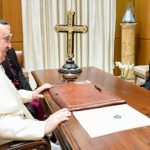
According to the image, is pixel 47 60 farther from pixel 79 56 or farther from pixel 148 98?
pixel 148 98

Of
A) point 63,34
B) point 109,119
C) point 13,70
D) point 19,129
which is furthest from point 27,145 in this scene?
point 63,34

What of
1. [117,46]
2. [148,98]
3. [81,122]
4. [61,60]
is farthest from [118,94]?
[117,46]

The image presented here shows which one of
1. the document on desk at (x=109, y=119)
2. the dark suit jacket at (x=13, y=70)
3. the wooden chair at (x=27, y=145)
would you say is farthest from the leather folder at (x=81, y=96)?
the dark suit jacket at (x=13, y=70)

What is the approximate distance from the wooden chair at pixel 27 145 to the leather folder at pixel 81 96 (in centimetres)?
25

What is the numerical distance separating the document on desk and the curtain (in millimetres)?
3435

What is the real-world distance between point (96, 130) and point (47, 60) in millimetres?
3760

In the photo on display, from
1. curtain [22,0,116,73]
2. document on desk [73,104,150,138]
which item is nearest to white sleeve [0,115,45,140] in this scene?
document on desk [73,104,150,138]

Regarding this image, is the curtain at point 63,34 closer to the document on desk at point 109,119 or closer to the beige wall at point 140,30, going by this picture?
the beige wall at point 140,30

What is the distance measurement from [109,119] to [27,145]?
430mm

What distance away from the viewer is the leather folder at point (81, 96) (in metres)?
1.47

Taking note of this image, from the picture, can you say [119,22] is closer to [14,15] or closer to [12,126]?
[14,15]

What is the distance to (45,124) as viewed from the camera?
1272mm

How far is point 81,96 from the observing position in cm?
164

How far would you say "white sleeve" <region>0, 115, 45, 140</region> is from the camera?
1210 mm
